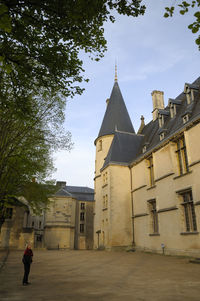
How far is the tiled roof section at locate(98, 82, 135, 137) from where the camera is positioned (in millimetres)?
30656

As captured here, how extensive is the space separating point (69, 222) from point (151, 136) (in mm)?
24513

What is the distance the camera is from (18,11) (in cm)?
599

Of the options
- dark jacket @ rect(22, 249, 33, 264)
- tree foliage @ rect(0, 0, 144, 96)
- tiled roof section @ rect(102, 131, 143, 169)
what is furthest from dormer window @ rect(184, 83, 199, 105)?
dark jacket @ rect(22, 249, 33, 264)

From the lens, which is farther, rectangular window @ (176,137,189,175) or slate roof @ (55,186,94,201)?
slate roof @ (55,186,94,201)

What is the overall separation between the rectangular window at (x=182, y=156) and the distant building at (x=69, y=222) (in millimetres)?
24281

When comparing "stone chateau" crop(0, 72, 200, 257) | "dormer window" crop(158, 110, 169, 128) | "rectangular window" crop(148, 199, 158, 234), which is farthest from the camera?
"dormer window" crop(158, 110, 169, 128)

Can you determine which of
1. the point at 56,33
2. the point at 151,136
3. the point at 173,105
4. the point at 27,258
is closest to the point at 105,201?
the point at 151,136

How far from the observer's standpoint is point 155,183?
1894 centimetres

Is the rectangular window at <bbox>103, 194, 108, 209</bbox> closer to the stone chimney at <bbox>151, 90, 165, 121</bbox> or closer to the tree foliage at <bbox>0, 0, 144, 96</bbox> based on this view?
the stone chimney at <bbox>151, 90, 165, 121</bbox>

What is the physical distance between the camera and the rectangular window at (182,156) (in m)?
15.9

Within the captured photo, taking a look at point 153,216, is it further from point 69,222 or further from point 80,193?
point 80,193

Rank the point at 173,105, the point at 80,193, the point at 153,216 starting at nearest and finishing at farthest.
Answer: the point at 153,216 < the point at 173,105 < the point at 80,193

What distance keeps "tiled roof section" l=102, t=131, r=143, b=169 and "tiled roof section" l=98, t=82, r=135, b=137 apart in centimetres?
240

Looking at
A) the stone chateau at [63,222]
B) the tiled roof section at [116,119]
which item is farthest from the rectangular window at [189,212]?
the stone chateau at [63,222]
